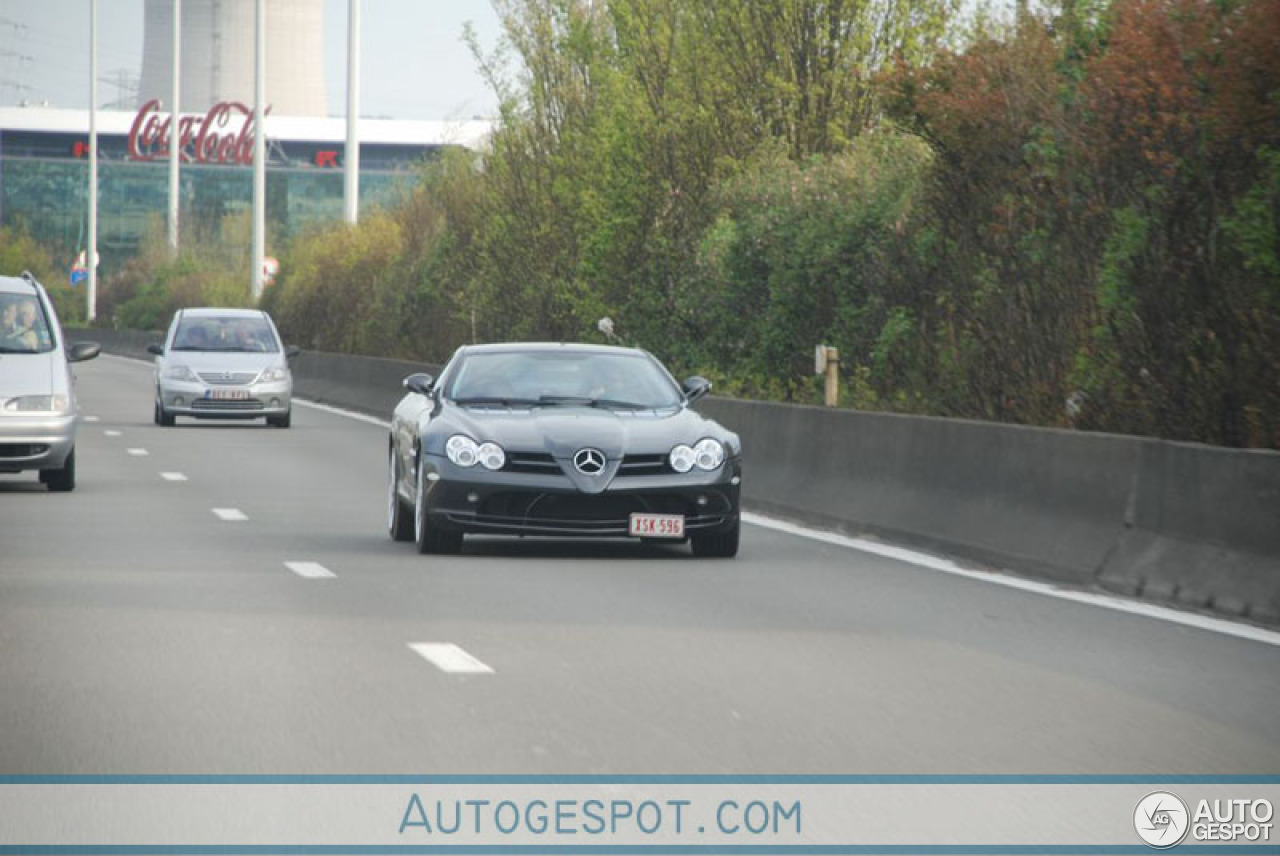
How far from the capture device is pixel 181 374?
3462 centimetres

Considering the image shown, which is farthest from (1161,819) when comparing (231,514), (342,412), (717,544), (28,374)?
(342,412)

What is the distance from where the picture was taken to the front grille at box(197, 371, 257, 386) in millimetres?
34562

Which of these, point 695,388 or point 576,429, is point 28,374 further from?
point 576,429

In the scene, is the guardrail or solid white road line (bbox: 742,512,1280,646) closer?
solid white road line (bbox: 742,512,1280,646)

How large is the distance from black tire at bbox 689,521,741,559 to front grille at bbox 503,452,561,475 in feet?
3.47

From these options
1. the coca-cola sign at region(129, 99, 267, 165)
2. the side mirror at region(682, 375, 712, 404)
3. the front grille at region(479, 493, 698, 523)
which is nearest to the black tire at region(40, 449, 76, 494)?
the side mirror at region(682, 375, 712, 404)

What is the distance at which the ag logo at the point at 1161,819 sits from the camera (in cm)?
701

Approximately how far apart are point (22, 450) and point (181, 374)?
1368 cm

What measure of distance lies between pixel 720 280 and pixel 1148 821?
73.3 ft

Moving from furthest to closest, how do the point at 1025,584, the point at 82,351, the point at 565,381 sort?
the point at 82,351 < the point at 565,381 < the point at 1025,584

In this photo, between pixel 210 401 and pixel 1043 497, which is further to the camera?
pixel 210 401

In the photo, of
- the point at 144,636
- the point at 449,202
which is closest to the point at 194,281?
the point at 449,202

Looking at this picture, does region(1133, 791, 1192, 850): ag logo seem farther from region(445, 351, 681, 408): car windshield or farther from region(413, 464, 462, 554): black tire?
region(445, 351, 681, 408): car windshield

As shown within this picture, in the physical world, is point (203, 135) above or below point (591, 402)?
above
